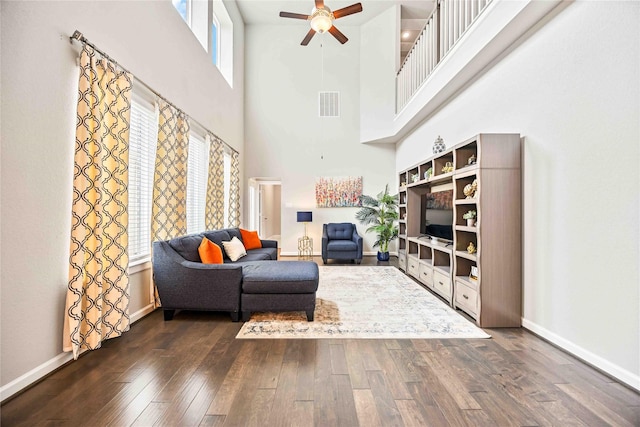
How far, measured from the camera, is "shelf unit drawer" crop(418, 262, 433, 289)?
4258 millimetres

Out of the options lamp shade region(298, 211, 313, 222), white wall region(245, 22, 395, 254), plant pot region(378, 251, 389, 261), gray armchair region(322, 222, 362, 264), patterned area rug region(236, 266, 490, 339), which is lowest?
patterned area rug region(236, 266, 490, 339)

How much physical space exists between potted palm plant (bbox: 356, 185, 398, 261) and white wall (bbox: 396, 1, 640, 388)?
3.88 metres

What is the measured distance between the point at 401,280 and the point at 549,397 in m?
3.04

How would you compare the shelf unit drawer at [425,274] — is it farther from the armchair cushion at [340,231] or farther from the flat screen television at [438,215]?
the armchair cushion at [340,231]

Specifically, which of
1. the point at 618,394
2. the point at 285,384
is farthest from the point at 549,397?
the point at 285,384

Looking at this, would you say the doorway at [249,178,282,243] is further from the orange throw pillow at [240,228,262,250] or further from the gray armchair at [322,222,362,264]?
the orange throw pillow at [240,228,262,250]

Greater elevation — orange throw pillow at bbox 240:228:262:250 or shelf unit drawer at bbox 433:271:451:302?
orange throw pillow at bbox 240:228:262:250

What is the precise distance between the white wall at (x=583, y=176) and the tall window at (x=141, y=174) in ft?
12.9

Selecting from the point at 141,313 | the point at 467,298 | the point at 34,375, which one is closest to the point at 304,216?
the point at 141,313

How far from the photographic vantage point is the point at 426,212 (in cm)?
502

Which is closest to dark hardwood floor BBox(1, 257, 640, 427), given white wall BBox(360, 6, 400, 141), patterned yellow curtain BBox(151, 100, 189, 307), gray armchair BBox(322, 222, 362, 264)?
patterned yellow curtain BBox(151, 100, 189, 307)

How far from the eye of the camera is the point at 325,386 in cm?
193

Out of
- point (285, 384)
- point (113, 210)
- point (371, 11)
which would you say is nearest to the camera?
point (285, 384)

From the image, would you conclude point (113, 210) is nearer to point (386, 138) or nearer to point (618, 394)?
point (618, 394)
